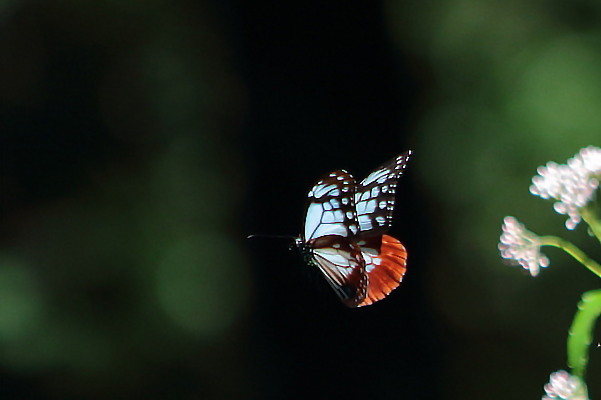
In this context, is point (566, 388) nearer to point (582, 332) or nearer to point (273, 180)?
point (582, 332)

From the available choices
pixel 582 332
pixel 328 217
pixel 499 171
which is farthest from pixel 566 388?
pixel 499 171

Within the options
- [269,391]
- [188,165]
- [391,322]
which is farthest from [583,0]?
[269,391]

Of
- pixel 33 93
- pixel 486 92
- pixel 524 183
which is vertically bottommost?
pixel 524 183

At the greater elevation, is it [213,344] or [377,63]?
[377,63]

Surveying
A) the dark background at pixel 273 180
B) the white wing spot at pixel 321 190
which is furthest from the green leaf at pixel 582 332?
the dark background at pixel 273 180

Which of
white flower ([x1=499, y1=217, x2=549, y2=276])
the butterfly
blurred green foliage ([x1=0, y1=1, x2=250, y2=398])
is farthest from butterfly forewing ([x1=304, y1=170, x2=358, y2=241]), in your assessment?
blurred green foliage ([x1=0, y1=1, x2=250, y2=398])

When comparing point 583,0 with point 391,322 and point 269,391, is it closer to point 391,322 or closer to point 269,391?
point 391,322
